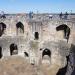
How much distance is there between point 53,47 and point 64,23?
3766mm

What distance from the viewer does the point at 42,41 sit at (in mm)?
27203

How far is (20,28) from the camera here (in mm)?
31062

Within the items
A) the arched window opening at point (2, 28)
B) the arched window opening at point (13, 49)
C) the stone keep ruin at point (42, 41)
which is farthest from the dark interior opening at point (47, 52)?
the arched window opening at point (2, 28)

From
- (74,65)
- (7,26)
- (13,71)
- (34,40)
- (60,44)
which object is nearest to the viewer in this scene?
(74,65)

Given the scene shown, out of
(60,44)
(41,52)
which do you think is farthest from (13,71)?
(60,44)

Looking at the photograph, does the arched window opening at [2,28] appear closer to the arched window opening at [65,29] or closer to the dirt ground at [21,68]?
the dirt ground at [21,68]

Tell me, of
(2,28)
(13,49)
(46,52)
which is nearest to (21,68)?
(46,52)

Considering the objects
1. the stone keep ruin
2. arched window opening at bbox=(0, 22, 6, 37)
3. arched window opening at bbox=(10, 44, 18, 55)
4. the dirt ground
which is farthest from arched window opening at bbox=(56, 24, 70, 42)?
arched window opening at bbox=(0, 22, 6, 37)

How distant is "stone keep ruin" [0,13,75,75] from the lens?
26.1 m

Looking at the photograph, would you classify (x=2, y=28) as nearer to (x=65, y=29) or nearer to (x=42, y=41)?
(x=42, y=41)

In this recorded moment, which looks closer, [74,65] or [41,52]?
[74,65]

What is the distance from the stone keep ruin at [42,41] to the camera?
26053mm

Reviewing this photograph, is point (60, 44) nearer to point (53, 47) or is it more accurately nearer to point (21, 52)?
point (53, 47)

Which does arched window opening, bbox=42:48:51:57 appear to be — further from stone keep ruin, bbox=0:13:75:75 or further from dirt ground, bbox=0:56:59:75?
dirt ground, bbox=0:56:59:75
